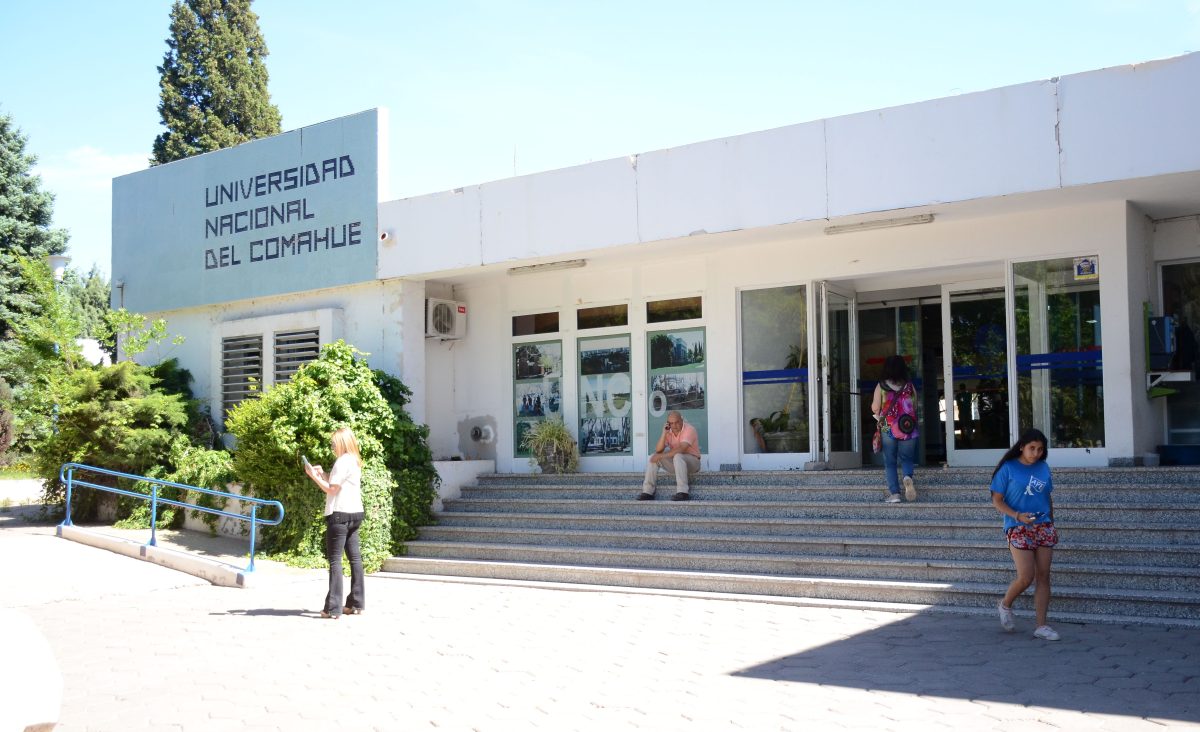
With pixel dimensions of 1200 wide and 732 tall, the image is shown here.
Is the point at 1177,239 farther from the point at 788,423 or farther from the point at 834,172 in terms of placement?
the point at 788,423

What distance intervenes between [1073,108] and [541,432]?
7538 mm

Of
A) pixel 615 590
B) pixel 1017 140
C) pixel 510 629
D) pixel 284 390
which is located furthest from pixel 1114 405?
pixel 284 390

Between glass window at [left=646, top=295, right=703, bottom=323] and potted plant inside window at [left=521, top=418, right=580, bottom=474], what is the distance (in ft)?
6.43

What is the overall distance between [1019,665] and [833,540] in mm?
3355

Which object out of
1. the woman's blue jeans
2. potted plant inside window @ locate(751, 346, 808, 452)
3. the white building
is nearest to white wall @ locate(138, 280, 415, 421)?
the white building

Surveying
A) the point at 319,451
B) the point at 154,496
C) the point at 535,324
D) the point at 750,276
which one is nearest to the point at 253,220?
the point at 535,324

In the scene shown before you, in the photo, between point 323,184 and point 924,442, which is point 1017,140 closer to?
point 924,442

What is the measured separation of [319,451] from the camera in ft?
38.1

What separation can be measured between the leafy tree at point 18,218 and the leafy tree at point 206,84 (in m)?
3.28

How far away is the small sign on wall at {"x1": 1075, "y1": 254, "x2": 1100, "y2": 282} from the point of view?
10.5 m

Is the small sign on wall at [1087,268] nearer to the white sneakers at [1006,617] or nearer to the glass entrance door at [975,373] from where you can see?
the glass entrance door at [975,373]

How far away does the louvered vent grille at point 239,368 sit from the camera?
15.5 metres

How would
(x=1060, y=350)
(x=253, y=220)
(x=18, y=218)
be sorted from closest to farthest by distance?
(x=1060, y=350) < (x=253, y=220) < (x=18, y=218)

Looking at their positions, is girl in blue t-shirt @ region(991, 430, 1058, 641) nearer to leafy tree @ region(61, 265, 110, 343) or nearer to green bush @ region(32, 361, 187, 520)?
green bush @ region(32, 361, 187, 520)
